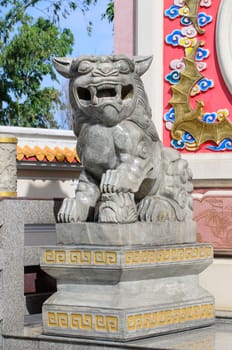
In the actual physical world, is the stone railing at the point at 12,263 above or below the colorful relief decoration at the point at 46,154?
below

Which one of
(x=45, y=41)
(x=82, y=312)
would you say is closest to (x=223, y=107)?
(x=82, y=312)

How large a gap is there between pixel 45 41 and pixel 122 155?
14.3 meters

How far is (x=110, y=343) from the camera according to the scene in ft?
19.1

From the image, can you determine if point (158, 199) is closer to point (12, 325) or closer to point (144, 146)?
point (144, 146)

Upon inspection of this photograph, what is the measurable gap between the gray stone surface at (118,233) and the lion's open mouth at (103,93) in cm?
86

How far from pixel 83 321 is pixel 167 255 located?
2.47 feet

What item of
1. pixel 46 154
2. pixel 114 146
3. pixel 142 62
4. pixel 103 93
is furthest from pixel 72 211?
pixel 46 154

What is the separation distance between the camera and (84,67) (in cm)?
612

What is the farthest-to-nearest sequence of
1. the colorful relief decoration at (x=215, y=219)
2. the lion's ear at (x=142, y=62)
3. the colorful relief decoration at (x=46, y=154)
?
the colorful relief decoration at (x=46, y=154), the colorful relief decoration at (x=215, y=219), the lion's ear at (x=142, y=62)

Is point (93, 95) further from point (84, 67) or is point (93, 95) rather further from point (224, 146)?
point (224, 146)

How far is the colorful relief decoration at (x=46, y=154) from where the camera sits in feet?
35.2

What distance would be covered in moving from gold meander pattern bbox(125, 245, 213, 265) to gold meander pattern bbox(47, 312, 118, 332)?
413mm

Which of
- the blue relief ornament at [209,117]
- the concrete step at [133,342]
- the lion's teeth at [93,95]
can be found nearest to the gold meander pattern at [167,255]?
the concrete step at [133,342]

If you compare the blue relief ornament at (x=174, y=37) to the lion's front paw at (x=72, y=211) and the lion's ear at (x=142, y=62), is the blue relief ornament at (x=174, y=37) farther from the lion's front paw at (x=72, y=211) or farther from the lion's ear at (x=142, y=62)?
the lion's front paw at (x=72, y=211)
